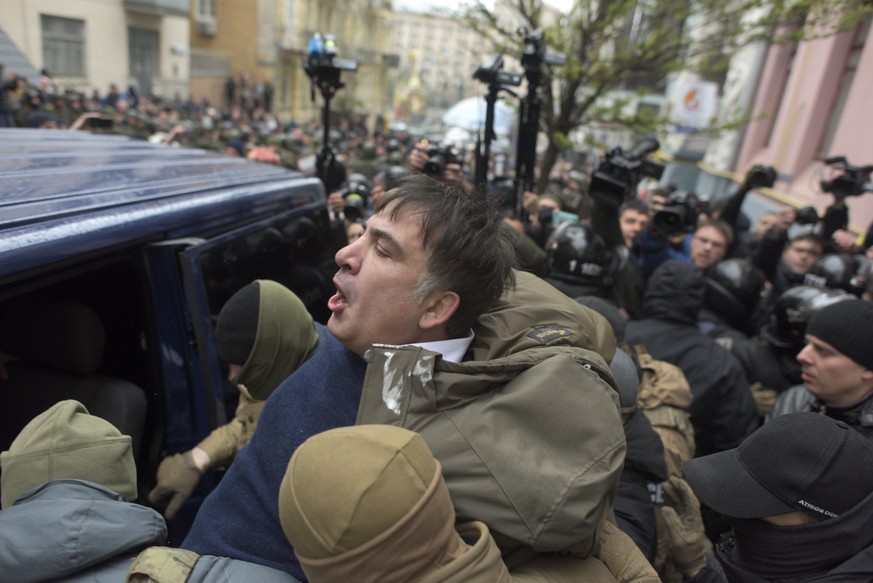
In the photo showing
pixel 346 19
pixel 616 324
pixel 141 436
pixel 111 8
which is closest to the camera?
pixel 141 436

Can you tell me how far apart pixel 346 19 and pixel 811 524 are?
45812 mm

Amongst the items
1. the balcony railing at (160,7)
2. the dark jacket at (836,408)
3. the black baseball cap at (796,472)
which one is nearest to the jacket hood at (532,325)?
the black baseball cap at (796,472)

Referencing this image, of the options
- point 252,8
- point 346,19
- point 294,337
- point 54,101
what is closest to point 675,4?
point 294,337

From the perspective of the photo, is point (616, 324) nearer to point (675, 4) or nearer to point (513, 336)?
point (513, 336)

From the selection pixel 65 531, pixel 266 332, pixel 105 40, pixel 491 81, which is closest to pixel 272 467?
pixel 65 531

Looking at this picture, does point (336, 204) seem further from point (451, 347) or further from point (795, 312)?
point (451, 347)

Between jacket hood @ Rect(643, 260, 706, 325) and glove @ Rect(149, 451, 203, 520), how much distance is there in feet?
7.47

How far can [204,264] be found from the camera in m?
1.97

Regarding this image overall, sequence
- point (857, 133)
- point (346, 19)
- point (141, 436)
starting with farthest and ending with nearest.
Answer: point (346, 19)
point (857, 133)
point (141, 436)

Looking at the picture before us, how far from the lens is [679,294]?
3.02 meters

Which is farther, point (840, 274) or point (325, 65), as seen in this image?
point (325, 65)

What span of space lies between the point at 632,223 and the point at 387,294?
3.67 m

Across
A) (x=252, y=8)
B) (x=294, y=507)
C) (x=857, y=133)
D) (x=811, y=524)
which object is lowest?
(x=811, y=524)

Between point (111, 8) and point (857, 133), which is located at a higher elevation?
point (111, 8)
